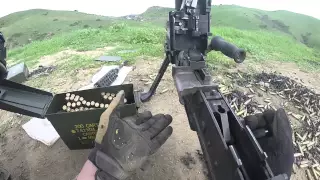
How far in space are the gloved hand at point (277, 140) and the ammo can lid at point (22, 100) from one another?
3.16m

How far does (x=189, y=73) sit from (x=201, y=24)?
1237 millimetres

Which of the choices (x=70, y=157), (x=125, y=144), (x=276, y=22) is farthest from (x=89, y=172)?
(x=276, y=22)

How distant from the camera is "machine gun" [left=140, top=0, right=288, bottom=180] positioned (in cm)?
192

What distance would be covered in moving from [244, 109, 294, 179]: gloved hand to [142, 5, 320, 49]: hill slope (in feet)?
88.4

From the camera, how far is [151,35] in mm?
13117

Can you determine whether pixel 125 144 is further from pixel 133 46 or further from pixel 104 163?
pixel 133 46

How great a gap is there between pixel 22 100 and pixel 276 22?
34499mm

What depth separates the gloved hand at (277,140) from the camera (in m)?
2.72

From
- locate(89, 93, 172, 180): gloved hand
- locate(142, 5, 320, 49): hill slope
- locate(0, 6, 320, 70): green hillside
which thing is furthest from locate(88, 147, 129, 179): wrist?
locate(142, 5, 320, 49): hill slope

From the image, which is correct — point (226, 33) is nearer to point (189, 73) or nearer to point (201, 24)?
point (201, 24)

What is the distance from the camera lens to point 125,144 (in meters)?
3.10

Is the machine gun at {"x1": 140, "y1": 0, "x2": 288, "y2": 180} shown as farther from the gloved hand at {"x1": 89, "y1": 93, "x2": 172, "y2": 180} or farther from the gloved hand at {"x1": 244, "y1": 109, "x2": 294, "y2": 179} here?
the gloved hand at {"x1": 89, "y1": 93, "x2": 172, "y2": 180}

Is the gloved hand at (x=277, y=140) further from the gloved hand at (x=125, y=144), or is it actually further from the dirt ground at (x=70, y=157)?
the dirt ground at (x=70, y=157)

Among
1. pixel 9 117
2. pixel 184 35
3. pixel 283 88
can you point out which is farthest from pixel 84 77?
pixel 283 88
